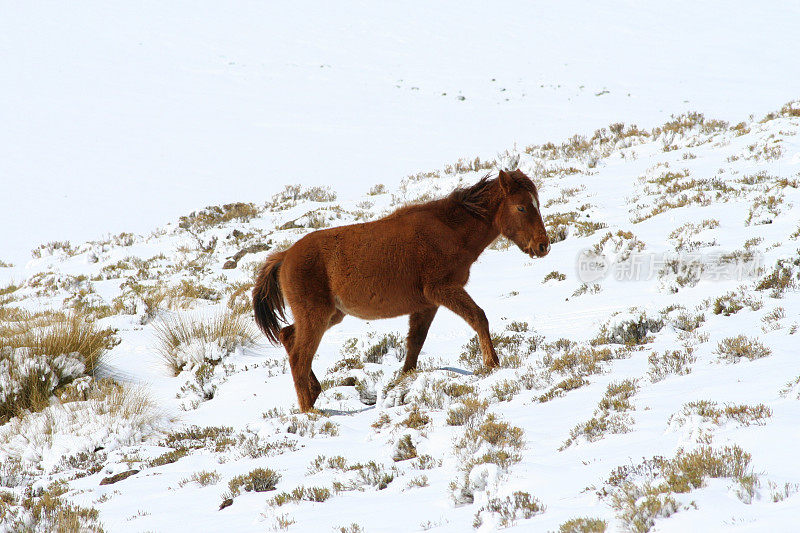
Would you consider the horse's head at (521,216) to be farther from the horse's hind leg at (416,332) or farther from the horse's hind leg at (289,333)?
the horse's hind leg at (289,333)

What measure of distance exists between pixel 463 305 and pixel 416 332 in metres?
0.97

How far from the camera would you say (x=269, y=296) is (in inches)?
297

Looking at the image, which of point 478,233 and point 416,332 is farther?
point 416,332

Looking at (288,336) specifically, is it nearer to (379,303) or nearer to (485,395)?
(379,303)

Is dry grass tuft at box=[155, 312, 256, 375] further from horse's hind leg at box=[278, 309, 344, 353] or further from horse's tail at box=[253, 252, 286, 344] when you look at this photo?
horse's hind leg at box=[278, 309, 344, 353]

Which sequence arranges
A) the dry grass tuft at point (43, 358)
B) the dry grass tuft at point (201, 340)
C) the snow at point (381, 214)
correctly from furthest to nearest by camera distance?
1. the dry grass tuft at point (201, 340)
2. the dry grass tuft at point (43, 358)
3. the snow at point (381, 214)

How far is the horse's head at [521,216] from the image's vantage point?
683 centimetres

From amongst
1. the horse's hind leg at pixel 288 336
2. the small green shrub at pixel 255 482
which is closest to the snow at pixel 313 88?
the horse's hind leg at pixel 288 336

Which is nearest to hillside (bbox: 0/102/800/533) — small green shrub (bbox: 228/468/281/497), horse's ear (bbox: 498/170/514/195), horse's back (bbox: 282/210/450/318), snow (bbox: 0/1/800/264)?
small green shrub (bbox: 228/468/281/497)

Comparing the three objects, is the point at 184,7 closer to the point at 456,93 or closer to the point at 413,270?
the point at 456,93

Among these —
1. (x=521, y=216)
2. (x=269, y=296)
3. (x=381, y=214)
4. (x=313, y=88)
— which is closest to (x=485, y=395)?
(x=521, y=216)

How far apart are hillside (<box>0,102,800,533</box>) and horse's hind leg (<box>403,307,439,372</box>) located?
20 centimetres

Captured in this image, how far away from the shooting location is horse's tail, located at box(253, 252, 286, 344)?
7523 mm

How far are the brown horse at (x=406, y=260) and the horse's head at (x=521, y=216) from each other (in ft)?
0.03
